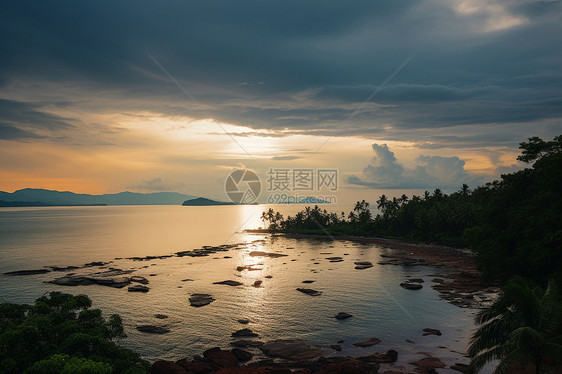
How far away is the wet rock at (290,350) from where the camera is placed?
32.0 metres

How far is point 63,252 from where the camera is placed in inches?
4126

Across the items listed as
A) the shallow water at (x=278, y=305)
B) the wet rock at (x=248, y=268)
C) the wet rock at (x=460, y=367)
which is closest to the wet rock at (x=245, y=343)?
the shallow water at (x=278, y=305)

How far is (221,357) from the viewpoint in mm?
31281

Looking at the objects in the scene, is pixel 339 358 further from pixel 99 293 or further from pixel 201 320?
pixel 99 293

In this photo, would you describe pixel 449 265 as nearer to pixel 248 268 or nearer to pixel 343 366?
pixel 248 268

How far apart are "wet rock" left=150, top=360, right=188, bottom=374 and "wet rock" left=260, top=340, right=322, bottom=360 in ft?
28.7

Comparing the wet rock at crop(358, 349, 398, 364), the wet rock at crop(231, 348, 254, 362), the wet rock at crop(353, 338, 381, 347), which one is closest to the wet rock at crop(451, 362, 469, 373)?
the wet rock at crop(358, 349, 398, 364)

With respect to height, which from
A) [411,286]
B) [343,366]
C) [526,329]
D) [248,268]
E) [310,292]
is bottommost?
[248,268]

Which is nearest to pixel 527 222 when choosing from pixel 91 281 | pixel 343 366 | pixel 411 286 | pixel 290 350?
pixel 411 286

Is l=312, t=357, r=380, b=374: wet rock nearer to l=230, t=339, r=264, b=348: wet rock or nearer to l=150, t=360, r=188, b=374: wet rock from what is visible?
l=230, t=339, r=264, b=348: wet rock

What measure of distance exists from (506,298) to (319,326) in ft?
87.5

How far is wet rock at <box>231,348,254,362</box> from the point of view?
103ft

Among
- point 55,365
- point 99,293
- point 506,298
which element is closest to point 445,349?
point 506,298

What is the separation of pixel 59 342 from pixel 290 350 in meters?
20.8
